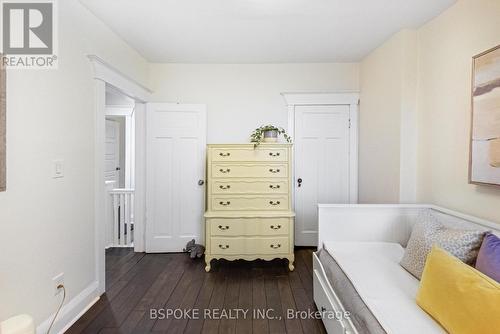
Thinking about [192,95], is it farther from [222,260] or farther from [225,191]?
[222,260]

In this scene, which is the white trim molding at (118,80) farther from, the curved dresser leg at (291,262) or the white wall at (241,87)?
the curved dresser leg at (291,262)

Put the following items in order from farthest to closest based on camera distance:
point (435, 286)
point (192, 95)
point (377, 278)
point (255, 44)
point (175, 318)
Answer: point (192, 95), point (255, 44), point (175, 318), point (377, 278), point (435, 286)

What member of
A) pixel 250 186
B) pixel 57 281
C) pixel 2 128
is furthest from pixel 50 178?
pixel 250 186

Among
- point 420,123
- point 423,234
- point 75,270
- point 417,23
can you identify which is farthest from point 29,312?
point 417,23

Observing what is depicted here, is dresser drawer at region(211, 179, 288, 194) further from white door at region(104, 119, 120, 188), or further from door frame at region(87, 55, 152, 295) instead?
white door at region(104, 119, 120, 188)

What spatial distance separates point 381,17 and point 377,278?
2.13m

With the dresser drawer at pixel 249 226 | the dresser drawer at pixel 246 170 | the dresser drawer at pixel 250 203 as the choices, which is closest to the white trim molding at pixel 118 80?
the dresser drawer at pixel 246 170

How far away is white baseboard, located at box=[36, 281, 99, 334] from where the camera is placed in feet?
5.57

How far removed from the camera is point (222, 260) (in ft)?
9.91

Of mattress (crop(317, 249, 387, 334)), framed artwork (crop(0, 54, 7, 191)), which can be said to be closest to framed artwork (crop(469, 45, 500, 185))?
mattress (crop(317, 249, 387, 334))

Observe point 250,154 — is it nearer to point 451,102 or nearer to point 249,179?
point 249,179

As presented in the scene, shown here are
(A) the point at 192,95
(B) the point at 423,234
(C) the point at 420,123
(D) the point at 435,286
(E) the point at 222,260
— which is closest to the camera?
(D) the point at 435,286

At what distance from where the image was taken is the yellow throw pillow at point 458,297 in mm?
Result: 974

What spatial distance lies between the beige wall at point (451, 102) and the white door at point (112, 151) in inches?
192
